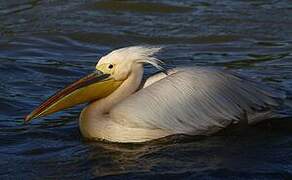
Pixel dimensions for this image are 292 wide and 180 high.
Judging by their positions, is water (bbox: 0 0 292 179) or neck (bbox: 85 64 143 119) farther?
neck (bbox: 85 64 143 119)

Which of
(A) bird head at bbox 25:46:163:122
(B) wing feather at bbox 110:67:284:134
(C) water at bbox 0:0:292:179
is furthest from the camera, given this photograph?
(A) bird head at bbox 25:46:163:122

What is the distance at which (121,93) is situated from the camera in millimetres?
5562

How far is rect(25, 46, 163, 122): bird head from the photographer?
545cm

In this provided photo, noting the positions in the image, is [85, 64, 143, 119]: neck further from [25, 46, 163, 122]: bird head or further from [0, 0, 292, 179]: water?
[0, 0, 292, 179]: water

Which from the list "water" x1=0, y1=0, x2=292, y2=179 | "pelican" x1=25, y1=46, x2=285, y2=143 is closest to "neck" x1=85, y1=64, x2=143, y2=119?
"pelican" x1=25, y1=46, x2=285, y2=143

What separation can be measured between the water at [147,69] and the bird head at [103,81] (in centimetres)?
23

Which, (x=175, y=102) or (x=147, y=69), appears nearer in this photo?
(x=175, y=102)

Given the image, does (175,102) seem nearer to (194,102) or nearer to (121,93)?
(194,102)

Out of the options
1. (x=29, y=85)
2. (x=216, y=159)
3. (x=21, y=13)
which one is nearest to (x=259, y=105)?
(x=216, y=159)

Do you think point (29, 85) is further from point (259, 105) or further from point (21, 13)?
point (21, 13)

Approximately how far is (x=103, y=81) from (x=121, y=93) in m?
0.13

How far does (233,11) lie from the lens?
904 cm

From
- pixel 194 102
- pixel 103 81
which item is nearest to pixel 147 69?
pixel 103 81

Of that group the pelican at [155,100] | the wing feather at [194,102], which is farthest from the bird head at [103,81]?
the wing feather at [194,102]
